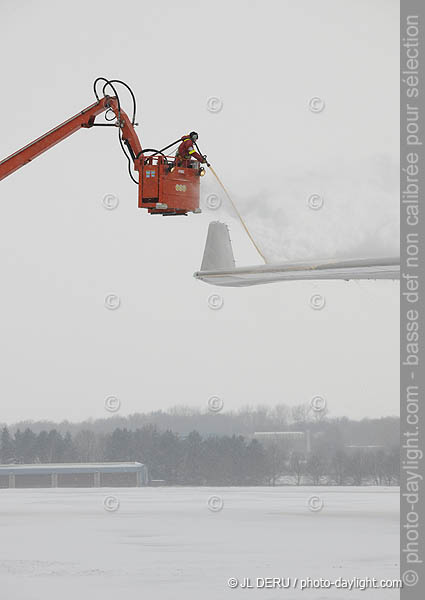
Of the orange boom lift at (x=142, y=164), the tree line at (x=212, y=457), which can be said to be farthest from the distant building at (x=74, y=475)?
the orange boom lift at (x=142, y=164)

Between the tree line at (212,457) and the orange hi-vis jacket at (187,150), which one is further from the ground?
the orange hi-vis jacket at (187,150)

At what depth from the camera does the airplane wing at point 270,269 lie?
1705cm

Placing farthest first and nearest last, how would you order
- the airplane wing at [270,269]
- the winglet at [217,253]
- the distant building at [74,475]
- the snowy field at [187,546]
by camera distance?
1. the distant building at [74,475]
2. the winglet at [217,253]
3. the airplane wing at [270,269]
4. the snowy field at [187,546]

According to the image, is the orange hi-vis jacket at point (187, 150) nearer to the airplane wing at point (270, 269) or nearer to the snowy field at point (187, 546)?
the airplane wing at point (270, 269)

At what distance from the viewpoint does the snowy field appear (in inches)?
400

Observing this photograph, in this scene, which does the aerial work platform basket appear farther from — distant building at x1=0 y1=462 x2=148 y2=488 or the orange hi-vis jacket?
distant building at x1=0 y1=462 x2=148 y2=488

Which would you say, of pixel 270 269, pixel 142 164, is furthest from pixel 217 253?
pixel 142 164

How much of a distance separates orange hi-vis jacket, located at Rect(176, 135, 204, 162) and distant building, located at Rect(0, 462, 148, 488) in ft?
54.9

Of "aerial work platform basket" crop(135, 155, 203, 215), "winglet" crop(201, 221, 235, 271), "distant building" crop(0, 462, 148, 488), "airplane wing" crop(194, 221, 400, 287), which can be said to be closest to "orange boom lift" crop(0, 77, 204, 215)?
"aerial work platform basket" crop(135, 155, 203, 215)

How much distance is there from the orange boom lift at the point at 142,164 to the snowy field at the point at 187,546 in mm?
5266

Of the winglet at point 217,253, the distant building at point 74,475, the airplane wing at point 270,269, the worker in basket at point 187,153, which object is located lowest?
the distant building at point 74,475

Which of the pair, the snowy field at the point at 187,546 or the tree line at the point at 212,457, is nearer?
the snowy field at the point at 187,546
